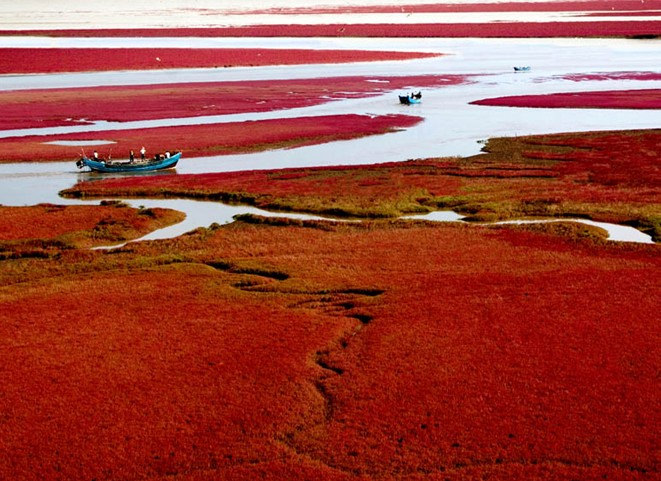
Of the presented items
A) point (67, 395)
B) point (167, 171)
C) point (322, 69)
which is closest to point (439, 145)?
point (167, 171)

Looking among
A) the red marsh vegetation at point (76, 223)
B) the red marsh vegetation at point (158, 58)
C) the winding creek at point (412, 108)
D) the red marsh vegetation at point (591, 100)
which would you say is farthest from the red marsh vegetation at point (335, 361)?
the red marsh vegetation at point (158, 58)

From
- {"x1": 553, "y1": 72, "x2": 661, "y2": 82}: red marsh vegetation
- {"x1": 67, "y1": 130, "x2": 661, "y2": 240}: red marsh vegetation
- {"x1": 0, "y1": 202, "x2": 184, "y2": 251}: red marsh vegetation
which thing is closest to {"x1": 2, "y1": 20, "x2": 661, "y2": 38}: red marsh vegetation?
{"x1": 553, "y1": 72, "x2": 661, "y2": 82}: red marsh vegetation

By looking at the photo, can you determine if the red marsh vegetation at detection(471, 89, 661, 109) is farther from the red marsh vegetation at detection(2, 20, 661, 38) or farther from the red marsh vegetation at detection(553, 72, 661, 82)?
the red marsh vegetation at detection(2, 20, 661, 38)

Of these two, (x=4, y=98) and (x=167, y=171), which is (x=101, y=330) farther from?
(x=4, y=98)

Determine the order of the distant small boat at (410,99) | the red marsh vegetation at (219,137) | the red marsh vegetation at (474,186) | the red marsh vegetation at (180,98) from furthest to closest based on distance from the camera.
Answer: the distant small boat at (410,99) < the red marsh vegetation at (180,98) < the red marsh vegetation at (219,137) < the red marsh vegetation at (474,186)

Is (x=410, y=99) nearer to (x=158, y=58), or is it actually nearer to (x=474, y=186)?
(x=474, y=186)

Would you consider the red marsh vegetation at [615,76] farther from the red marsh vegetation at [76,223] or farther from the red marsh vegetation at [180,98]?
the red marsh vegetation at [76,223]
